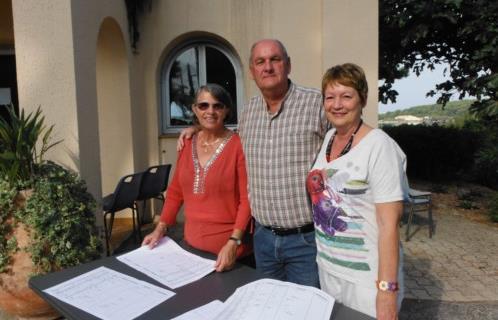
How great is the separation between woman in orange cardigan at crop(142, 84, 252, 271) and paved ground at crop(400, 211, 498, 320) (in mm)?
2355

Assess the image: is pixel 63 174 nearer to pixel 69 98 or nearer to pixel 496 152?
pixel 69 98

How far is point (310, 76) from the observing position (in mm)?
6215

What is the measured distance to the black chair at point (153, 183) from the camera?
5.32m

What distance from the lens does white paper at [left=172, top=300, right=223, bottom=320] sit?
134 centimetres

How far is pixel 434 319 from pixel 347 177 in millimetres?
2754

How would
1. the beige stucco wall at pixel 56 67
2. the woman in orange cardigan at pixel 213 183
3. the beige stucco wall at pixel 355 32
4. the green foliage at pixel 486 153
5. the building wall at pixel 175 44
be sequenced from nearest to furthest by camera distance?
the woman in orange cardigan at pixel 213 183
the beige stucco wall at pixel 56 67
the building wall at pixel 175 44
the beige stucco wall at pixel 355 32
the green foliage at pixel 486 153

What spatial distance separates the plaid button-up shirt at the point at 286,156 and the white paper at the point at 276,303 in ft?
2.06

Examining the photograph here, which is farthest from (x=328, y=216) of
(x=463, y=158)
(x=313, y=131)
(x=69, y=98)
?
(x=463, y=158)

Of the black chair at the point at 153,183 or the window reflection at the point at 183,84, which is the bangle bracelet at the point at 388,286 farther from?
the window reflection at the point at 183,84

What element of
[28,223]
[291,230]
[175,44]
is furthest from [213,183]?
[175,44]

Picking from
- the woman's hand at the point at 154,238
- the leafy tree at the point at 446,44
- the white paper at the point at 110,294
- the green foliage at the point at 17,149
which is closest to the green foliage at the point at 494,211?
the leafy tree at the point at 446,44

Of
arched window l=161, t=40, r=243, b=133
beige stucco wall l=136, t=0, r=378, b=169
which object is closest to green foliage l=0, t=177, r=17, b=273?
beige stucco wall l=136, t=0, r=378, b=169

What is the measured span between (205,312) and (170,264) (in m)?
0.47

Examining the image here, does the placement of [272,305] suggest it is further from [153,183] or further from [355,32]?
[355,32]
